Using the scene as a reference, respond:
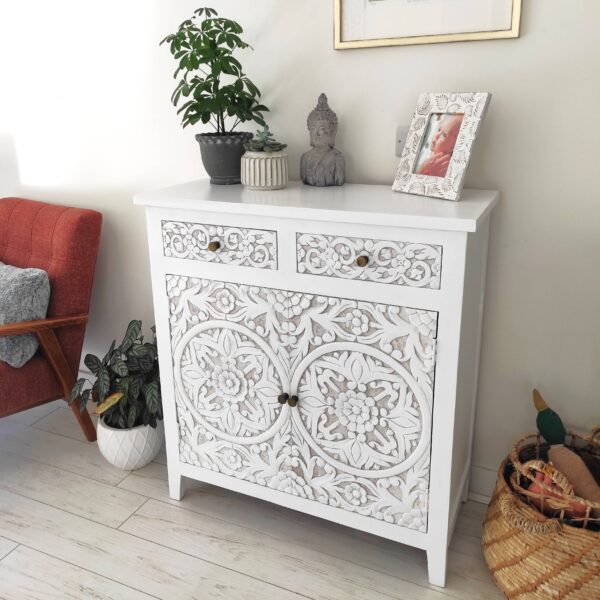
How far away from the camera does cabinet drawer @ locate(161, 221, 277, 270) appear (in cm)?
152

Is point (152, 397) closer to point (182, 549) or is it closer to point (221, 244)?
point (182, 549)

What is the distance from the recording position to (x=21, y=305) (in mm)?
1977

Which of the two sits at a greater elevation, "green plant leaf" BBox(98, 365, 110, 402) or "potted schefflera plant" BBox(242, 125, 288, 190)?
"potted schefflera plant" BBox(242, 125, 288, 190)

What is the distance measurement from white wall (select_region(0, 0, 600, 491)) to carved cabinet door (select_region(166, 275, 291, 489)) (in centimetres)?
52

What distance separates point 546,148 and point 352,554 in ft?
3.92

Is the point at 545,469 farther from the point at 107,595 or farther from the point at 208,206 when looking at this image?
the point at 107,595

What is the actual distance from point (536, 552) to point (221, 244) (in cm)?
105

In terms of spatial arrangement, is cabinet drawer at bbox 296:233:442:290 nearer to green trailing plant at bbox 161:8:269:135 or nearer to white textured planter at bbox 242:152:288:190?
white textured planter at bbox 242:152:288:190

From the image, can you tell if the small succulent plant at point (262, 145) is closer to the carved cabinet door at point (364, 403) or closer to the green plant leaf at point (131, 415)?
the carved cabinet door at point (364, 403)

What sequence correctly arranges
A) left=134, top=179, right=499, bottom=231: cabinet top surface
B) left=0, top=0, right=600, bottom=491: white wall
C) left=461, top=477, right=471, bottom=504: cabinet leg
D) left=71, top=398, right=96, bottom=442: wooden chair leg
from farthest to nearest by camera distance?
left=71, top=398, right=96, bottom=442: wooden chair leg → left=461, top=477, right=471, bottom=504: cabinet leg → left=0, top=0, right=600, bottom=491: white wall → left=134, top=179, right=499, bottom=231: cabinet top surface

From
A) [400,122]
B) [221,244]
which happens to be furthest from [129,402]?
[400,122]

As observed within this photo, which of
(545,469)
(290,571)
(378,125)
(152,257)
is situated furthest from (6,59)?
(545,469)

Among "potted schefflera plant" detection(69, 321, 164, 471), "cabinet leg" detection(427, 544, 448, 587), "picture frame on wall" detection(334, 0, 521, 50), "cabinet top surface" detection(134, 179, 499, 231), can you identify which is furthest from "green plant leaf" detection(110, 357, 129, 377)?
"picture frame on wall" detection(334, 0, 521, 50)

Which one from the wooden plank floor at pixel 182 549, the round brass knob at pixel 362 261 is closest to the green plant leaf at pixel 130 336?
the wooden plank floor at pixel 182 549
